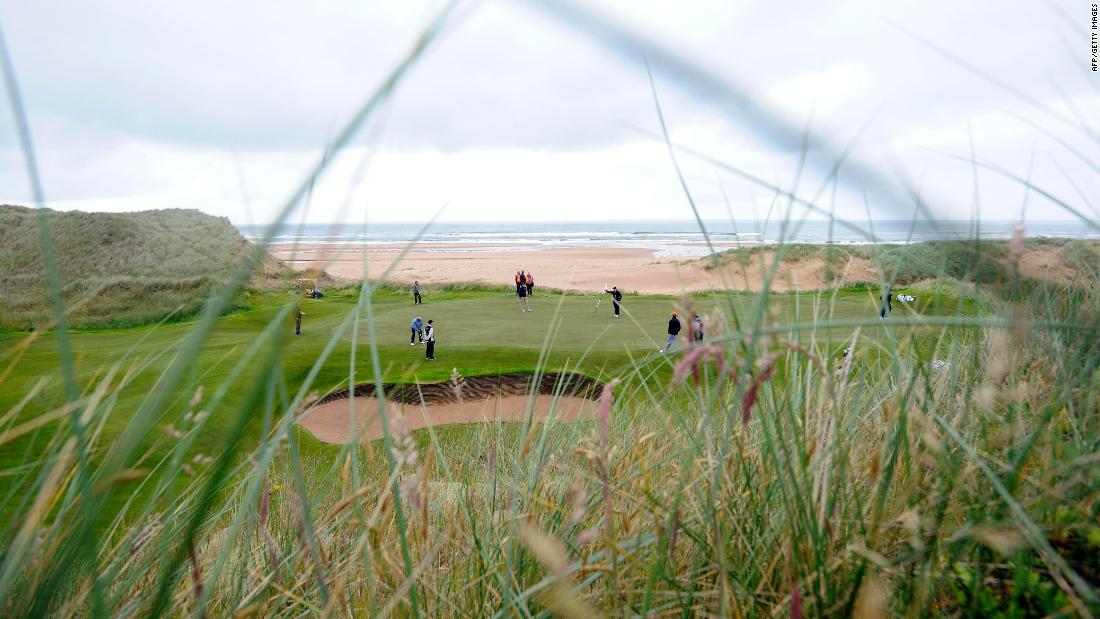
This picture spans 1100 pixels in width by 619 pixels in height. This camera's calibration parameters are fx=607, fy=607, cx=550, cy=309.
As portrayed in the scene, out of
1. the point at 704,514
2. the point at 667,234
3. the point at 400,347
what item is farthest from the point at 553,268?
the point at 704,514

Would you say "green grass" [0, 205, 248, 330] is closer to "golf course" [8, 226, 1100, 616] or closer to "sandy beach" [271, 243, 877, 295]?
"sandy beach" [271, 243, 877, 295]

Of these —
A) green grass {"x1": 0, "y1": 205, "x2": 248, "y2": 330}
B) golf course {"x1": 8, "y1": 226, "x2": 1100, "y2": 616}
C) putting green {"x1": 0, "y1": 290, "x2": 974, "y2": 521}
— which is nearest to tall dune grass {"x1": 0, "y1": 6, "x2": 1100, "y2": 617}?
golf course {"x1": 8, "y1": 226, "x2": 1100, "y2": 616}

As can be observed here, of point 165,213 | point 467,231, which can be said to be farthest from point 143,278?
point 467,231

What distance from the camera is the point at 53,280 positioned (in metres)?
0.71

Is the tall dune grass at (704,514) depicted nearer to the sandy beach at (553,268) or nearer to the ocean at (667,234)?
the ocean at (667,234)

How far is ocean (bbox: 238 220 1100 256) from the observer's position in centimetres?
94

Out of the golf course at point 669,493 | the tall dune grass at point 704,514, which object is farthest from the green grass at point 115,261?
the tall dune grass at point 704,514

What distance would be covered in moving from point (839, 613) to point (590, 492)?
807mm

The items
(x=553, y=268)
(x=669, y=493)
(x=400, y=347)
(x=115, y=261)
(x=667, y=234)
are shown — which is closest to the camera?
(x=669, y=493)

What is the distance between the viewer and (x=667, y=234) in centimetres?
8775

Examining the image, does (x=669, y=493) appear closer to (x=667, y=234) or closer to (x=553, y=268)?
(x=553, y=268)

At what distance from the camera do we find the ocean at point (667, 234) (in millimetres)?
937

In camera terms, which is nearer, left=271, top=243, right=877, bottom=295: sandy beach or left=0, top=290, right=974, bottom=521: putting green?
left=0, top=290, right=974, bottom=521: putting green

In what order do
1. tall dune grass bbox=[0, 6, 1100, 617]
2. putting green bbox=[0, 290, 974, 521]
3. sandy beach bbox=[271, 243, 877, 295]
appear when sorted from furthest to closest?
1. sandy beach bbox=[271, 243, 877, 295]
2. putting green bbox=[0, 290, 974, 521]
3. tall dune grass bbox=[0, 6, 1100, 617]
